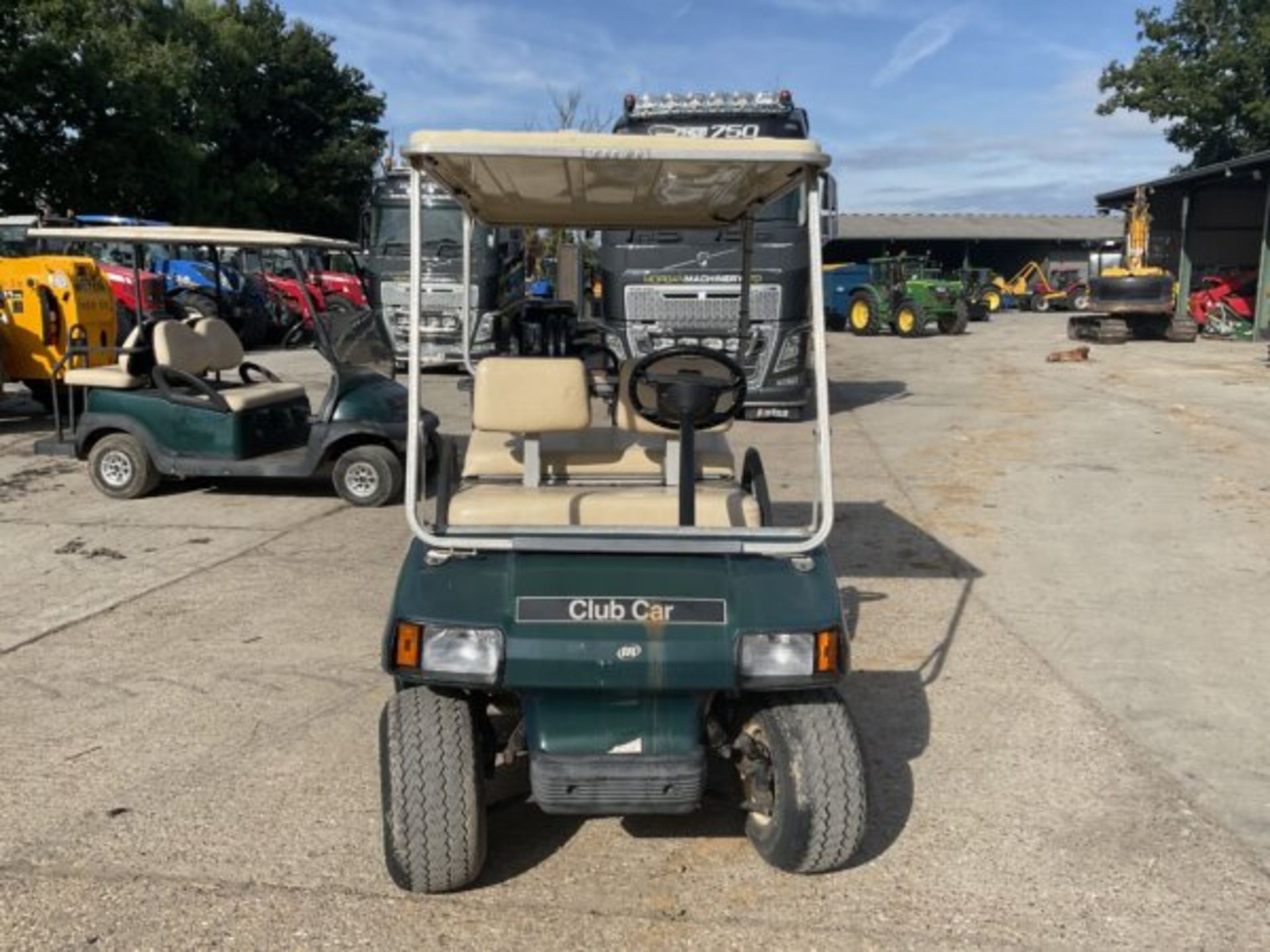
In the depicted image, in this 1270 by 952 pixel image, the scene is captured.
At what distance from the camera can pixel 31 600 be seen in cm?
548

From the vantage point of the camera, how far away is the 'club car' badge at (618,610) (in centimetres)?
283

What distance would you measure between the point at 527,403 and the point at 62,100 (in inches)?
978

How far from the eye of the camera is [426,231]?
14555mm

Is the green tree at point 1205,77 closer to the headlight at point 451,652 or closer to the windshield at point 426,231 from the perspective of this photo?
the windshield at point 426,231

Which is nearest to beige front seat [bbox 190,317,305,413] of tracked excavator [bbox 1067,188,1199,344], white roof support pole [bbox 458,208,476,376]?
white roof support pole [bbox 458,208,476,376]

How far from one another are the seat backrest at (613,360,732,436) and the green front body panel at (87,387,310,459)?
13.5 feet

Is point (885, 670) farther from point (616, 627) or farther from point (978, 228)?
point (978, 228)

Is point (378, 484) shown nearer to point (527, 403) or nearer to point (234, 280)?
point (527, 403)

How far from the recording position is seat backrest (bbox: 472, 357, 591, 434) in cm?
369

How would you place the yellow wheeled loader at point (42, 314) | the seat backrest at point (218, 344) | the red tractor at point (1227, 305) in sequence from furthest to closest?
1. the red tractor at point (1227, 305)
2. the yellow wheeled loader at point (42, 314)
3. the seat backrest at point (218, 344)

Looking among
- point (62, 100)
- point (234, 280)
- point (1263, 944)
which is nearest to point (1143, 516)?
point (1263, 944)

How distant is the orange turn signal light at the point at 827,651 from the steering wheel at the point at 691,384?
0.84 metres

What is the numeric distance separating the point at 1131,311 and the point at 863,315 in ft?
20.0

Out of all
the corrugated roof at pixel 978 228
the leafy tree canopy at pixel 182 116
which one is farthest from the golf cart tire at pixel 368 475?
the corrugated roof at pixel 978 228
